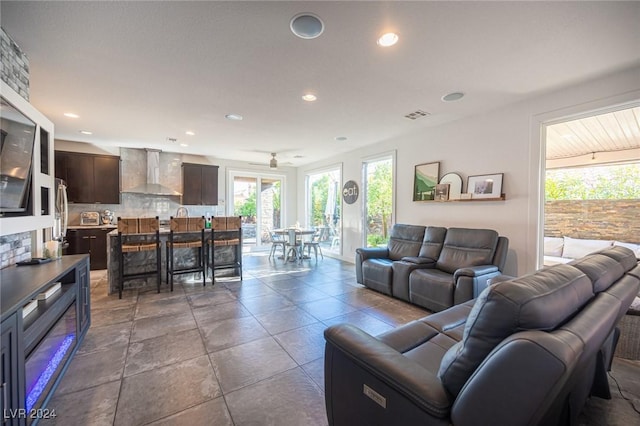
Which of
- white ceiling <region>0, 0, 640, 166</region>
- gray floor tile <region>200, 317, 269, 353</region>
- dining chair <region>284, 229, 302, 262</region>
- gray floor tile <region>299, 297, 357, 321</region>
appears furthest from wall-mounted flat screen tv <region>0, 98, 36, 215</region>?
dining chair <region>284, 229, 302, 262</region>

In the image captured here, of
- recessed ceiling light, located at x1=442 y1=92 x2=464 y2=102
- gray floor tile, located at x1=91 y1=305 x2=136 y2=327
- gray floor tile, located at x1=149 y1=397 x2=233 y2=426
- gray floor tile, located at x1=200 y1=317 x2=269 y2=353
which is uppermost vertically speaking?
recessed ceiling light, located at x1=442 y1=92 x2=464 y2=102

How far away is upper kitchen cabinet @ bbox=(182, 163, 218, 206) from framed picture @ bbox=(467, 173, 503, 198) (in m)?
5.87

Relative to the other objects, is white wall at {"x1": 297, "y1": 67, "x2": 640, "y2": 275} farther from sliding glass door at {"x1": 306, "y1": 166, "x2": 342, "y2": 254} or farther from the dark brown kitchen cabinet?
the dark brown kitchen cabinet

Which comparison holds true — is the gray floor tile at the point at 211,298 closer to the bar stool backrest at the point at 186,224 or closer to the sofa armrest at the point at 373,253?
the bar stool backrest at the point at 186,224

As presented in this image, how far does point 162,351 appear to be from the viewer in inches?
93.7

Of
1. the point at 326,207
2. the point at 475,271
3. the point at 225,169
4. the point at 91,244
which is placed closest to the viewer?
the point at 475,271

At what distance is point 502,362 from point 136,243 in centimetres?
456

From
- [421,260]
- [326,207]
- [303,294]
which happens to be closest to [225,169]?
[326,207]

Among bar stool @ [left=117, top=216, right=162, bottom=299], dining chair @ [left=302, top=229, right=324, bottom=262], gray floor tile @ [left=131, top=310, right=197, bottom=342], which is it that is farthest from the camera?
dining chair @ [left=302, top=229, right=324, bottom=262]

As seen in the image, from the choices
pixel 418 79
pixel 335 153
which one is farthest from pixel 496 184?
pixel 335 153

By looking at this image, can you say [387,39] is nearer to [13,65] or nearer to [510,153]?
[510,153]

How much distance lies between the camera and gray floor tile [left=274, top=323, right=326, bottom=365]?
2322 millimetres

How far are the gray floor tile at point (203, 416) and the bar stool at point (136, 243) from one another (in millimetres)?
2779

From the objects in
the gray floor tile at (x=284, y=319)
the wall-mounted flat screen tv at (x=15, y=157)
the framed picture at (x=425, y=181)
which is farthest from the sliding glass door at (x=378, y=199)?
the wall-mounted flat screen tv at (x=15, y=157)
